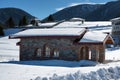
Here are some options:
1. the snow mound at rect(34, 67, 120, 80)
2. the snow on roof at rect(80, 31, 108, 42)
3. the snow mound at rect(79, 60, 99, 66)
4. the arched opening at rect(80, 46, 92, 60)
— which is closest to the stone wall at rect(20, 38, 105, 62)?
the arched opening at rect(80, 46, 92, 60)

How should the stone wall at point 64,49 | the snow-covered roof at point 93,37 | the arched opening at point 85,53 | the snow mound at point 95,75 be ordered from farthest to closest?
1. the arched opening at point 85,53
2. the stone wall at point 64,49
3. the snow-covered roof at point 93,37
4. the snow mound at point 95,75

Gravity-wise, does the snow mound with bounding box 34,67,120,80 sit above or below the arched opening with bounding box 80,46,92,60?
below

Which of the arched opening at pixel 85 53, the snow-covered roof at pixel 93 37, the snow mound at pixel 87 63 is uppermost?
the snow-covered roof at pixel 93 37

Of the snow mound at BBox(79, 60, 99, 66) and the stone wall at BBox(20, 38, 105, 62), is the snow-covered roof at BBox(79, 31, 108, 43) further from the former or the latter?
the snow mound at BBox(79, 60, 99, 66)

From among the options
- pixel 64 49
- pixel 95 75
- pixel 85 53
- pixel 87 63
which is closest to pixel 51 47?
pixel 64 49

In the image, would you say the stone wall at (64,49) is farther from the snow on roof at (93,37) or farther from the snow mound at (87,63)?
the snow mound at (87,63)

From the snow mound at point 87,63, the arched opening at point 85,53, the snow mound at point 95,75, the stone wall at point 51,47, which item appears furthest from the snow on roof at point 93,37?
the snow mound at point 95,75

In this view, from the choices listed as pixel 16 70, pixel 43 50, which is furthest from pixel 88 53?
pixel 16 70

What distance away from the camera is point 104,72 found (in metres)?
16.9

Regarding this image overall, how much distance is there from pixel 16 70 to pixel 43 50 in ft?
39.6

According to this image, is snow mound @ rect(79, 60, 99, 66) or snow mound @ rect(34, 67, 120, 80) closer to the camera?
snow mound @ rect(34, 67, 120, 80)

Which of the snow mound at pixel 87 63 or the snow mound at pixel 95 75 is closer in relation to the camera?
the snow mound at pixel 95 75

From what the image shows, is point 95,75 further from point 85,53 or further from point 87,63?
point 85,53

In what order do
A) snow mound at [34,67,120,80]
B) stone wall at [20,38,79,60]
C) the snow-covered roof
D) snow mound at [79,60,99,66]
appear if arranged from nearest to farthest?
1. snow mound at [34,67,120,80]
2. snow mound at [79,60,99,66]
3. the snow-covered roof
4. stone wall at [20,38,79,60]
